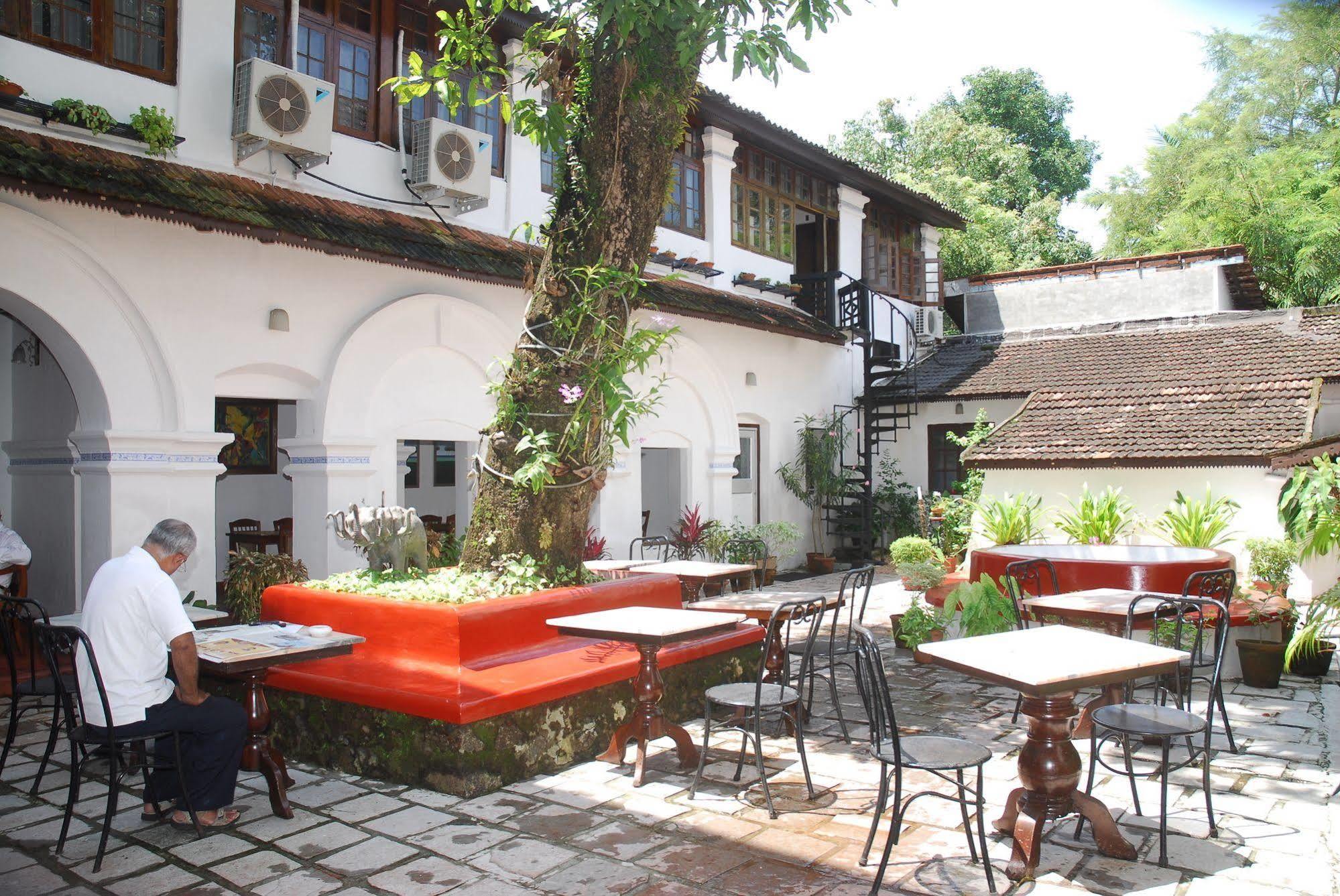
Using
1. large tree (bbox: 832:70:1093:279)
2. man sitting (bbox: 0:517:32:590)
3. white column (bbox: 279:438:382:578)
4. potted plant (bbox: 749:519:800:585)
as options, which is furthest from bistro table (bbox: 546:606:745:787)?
large tree (bbox: 832:70:1093:279)

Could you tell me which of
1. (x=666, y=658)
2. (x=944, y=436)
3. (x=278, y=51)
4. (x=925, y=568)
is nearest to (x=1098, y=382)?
(x=944, y=436)

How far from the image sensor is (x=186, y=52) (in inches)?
313

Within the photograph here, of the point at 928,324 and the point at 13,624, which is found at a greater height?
the point at 928,324

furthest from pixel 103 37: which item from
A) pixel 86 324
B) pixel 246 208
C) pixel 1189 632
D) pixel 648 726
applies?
pixel 1189 632

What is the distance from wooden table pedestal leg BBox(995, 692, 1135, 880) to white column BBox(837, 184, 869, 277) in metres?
12.8

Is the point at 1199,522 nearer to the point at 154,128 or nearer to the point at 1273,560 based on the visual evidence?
the point at 1273,560

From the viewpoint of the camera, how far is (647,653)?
5.17 metres

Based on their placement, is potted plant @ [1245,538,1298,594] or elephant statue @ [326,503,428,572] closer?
elephant statue @ [326,503,428,572]

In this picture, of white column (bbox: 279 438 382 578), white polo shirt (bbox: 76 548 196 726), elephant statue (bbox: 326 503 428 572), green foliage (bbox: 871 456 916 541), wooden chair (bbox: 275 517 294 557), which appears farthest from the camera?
green foliage (bbox: 871 456 916 541)

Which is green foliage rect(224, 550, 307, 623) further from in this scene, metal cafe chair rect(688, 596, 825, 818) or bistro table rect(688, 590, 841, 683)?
metal cafe chair rect(688, 596, 825, 818)

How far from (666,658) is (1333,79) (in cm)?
2342

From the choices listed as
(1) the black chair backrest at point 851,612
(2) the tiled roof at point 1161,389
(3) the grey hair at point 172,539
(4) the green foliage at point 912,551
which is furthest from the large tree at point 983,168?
(3) the grey hair at point 172,539

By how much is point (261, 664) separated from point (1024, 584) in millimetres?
5572

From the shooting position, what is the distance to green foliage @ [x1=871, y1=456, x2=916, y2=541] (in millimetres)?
16234
